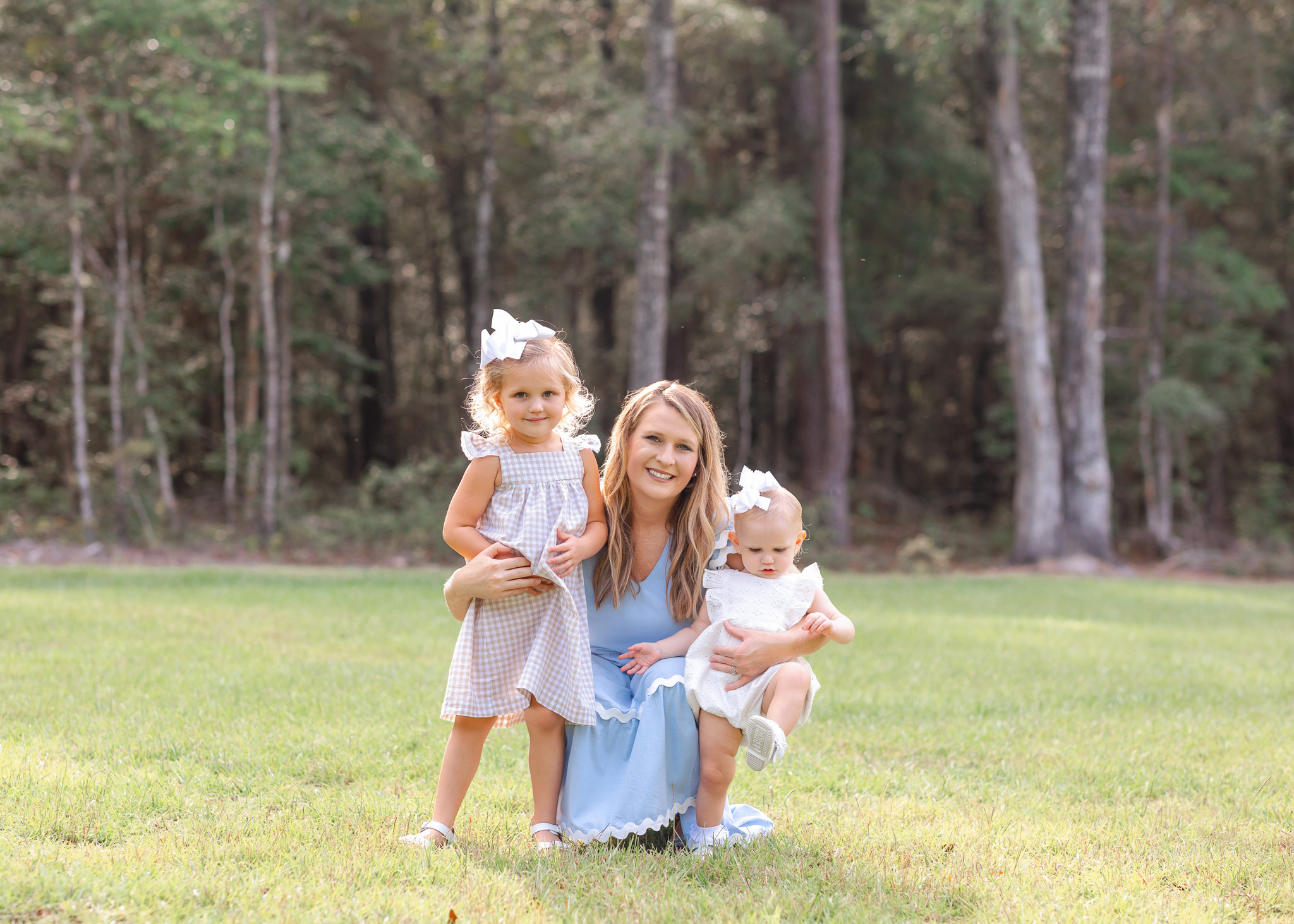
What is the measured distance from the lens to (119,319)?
14.5m

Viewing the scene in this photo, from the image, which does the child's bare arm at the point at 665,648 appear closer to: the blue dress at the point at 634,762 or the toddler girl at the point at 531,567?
the blue dress at the point at 634,762

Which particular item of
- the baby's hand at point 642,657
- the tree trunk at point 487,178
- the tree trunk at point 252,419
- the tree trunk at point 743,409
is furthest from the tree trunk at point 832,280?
the baby's hand at point 642,657

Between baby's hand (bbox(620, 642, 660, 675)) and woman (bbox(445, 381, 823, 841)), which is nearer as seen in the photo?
woman (bbox(445, 381, 823, 841))

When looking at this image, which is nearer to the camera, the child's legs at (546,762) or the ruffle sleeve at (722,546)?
the child's legs at (546,762)

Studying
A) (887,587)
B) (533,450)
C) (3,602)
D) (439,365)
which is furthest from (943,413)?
(533,450)

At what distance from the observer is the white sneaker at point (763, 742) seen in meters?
3.11

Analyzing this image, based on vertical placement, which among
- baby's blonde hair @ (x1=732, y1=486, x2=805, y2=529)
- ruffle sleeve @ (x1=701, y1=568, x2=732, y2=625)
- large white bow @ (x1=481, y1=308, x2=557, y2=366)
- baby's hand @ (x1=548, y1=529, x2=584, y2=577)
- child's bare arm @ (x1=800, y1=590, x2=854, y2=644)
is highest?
large white bow @ (x1=481, y1=308, x2=557, y2=366)

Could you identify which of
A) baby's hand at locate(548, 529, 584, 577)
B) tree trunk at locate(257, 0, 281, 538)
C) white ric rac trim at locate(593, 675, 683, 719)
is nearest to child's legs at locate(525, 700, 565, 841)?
white ric rac trim at locate(593, 675, 683, 719)

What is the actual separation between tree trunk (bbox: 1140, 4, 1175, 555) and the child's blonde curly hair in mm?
16265

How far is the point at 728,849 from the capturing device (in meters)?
3.29

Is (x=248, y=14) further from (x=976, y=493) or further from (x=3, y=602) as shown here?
(x=976, y=493)

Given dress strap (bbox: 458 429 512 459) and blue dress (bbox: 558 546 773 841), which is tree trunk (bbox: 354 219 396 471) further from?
blue dress (bbox: 558 546 773 841)

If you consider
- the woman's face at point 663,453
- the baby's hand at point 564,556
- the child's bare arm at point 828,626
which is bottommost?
the child's bare arm at point 828,626

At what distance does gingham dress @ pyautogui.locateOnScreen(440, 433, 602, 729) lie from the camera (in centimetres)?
330
